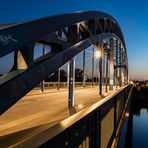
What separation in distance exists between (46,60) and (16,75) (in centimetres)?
156

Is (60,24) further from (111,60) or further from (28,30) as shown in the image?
(111,60)

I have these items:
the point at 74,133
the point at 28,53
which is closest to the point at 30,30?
the point at 28,53

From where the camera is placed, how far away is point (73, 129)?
11.1ft

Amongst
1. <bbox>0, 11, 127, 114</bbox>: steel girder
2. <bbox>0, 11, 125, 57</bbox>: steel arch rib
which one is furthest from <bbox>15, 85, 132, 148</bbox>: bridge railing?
<bbox>0, 11, 125, 57</bbox>: steel arch rib

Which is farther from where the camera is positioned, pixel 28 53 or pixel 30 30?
pixel 28 53

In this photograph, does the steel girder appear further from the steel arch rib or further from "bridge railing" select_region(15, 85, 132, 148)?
"bridge railing" select_region(15, 85, 132, 148)

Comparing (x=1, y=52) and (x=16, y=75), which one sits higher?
(x=1, y=52)

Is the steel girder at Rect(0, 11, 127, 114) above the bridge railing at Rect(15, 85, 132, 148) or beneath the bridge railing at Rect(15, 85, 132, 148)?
above

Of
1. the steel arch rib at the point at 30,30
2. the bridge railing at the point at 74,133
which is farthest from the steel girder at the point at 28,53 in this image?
the bridge railing at the point at 74,133

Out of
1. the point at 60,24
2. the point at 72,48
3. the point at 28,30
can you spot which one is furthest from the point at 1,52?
the point at 72,48

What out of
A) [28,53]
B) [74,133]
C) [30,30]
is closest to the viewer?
[74,133]

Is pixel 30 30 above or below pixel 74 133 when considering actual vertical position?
above

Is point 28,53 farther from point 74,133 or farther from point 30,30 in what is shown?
point 74,133

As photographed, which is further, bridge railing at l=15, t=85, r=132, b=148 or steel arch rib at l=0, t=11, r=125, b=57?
steel arch rib at l=0, t=11, r=125, b=57
